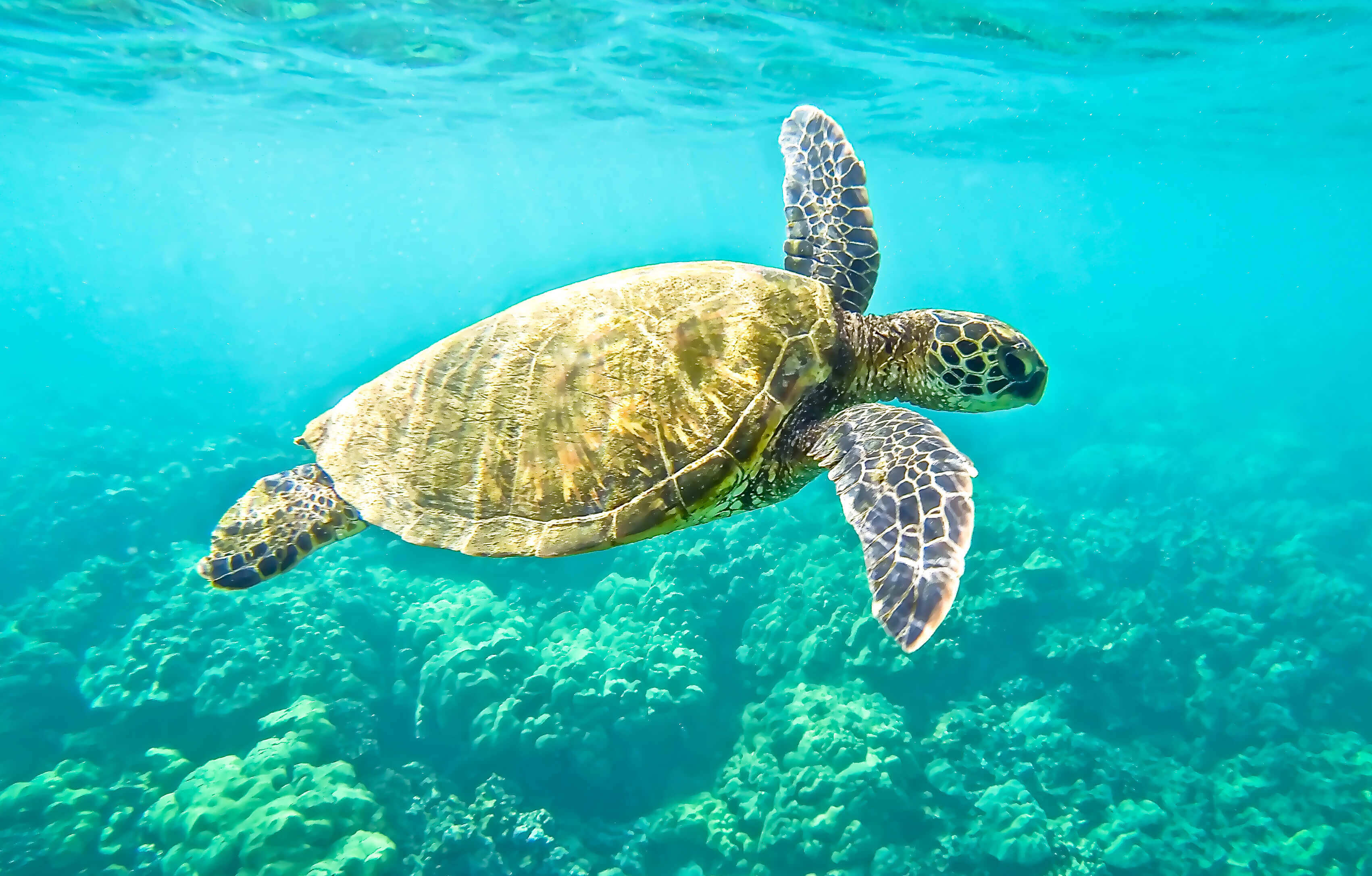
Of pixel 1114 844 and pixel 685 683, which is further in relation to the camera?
pixel 685 683

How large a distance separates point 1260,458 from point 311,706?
22970mm

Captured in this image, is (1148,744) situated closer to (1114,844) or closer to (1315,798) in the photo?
(1315,798)

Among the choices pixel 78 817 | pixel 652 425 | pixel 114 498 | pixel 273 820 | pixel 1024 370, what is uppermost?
pixel 1024 370

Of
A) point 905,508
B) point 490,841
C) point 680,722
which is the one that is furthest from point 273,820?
point 905,508

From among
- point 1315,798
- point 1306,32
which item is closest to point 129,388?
point 1315,798

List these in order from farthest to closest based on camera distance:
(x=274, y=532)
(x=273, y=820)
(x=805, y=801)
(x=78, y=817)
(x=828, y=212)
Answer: (x=805, y=801) → (x=78, y=817) → (x=273, y=820) → (x=828, y=212) → (x=274, y=532)

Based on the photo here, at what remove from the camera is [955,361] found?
3.78m

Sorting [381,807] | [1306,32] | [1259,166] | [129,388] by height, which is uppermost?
[1306,32]

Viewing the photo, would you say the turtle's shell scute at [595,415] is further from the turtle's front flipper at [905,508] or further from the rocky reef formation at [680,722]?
the rocky reef formation at [680,722]

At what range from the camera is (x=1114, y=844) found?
6637mm

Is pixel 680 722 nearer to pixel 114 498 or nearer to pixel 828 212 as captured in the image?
pixel 828 212

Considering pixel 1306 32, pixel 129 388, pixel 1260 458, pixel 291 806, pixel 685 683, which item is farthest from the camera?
pixel 129 388

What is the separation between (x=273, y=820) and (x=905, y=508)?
234 inches

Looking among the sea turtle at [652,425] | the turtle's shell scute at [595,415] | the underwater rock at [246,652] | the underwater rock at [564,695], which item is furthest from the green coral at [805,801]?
the turtle's shell scute at [595,415]
